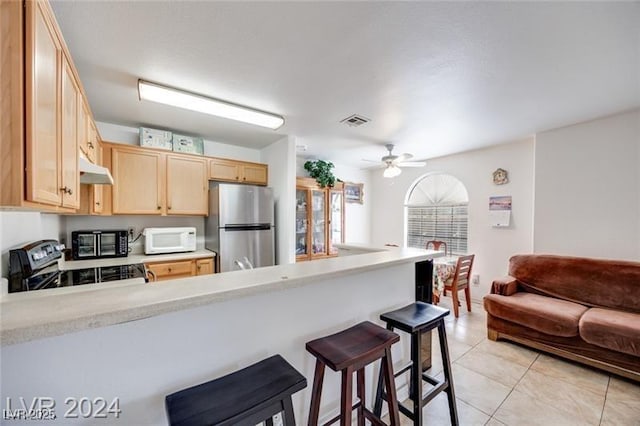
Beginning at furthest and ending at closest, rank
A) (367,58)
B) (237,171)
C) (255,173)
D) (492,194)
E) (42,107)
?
(492,194) < (255,173) < (237,171) < (367,58) < (42,107)

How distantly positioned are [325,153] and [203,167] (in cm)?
195

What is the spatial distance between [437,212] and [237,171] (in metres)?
3.59

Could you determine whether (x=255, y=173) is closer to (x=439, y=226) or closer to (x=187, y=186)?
(x=187, y=186)

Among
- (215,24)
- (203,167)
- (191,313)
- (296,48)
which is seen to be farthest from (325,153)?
(191,313)

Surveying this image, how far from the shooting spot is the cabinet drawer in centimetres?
274

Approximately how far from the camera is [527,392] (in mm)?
1953

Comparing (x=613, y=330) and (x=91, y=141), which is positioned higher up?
(x=91, y=141)

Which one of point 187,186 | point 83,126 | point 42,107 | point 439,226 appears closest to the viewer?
point 42,107

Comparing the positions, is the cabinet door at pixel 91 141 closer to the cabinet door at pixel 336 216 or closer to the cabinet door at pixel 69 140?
the cabinet door at pixel 69 140

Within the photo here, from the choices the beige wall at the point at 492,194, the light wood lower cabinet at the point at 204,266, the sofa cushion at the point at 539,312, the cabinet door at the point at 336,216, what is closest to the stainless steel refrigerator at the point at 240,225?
the light wood lower cabinet at the point at 204,266

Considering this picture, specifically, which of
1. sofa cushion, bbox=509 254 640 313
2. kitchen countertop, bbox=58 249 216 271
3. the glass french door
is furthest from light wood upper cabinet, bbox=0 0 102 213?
sofa cushion, bbox=509 254 640 313

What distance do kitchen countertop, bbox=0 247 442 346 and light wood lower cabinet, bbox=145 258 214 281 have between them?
6.27 ft

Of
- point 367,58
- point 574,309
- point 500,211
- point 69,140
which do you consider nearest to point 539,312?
point 574,309

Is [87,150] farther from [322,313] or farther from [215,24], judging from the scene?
[322,313]
